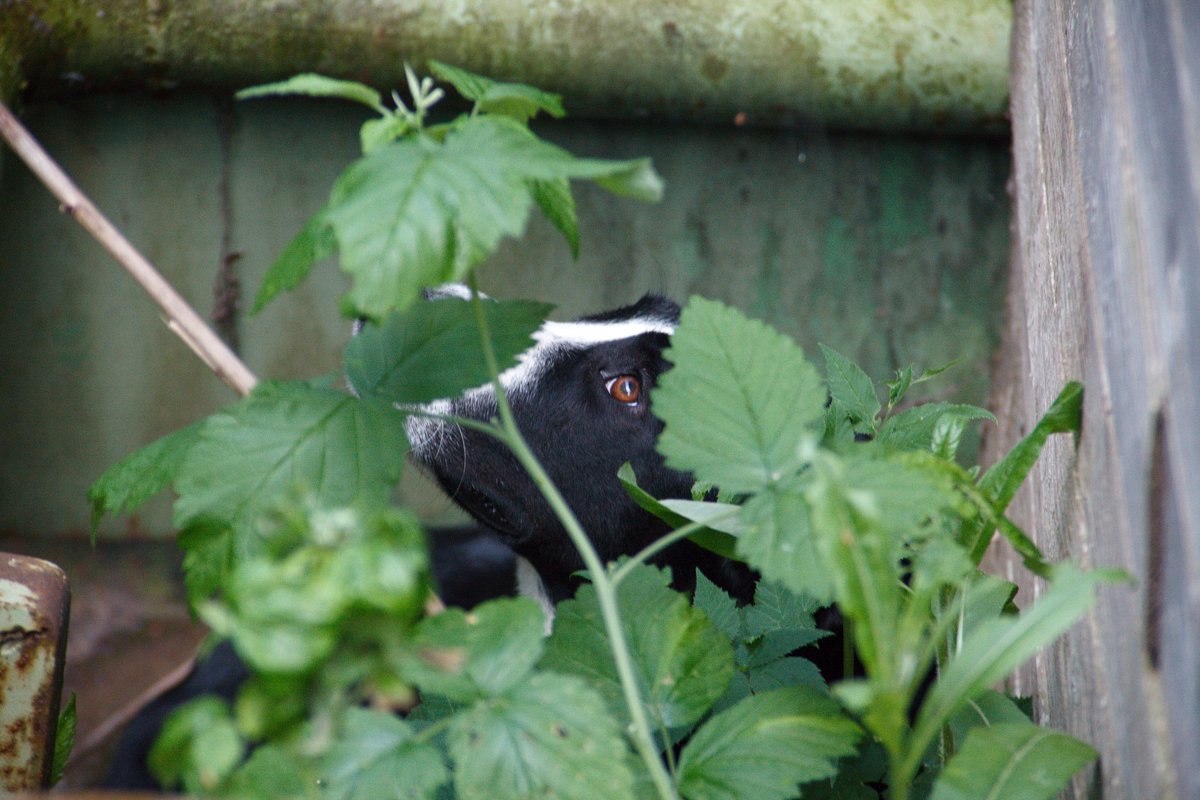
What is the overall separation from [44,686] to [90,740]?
2075 mm

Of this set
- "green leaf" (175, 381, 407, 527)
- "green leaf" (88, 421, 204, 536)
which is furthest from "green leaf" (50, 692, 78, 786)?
"green leaf" (175, 381, 407, 527)

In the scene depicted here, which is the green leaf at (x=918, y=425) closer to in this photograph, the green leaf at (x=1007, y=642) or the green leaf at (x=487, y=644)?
the green leaf at (x=1007, y=642)

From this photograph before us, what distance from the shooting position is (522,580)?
256cm

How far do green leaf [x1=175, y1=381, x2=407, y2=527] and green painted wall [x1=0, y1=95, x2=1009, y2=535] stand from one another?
247 cm

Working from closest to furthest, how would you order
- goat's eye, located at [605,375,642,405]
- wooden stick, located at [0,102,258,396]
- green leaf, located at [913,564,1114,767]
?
green leaf, located at [913,564,1114,767], wooden stick, located at [0,102,258,396], goat's eye, located at [605,375,642,405]

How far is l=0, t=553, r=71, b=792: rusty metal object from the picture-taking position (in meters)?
1.44

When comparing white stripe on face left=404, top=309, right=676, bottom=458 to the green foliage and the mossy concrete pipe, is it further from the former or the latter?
the green foliage

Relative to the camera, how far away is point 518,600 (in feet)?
2.96

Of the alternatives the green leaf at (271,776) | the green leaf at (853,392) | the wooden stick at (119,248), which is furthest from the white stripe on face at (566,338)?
the green leaf at (271,776)

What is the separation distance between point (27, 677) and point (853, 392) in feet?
3.76

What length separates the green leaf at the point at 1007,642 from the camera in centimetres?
82

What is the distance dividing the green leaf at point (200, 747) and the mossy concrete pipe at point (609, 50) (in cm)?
264

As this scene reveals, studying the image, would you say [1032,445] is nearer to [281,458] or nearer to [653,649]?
[653,649]

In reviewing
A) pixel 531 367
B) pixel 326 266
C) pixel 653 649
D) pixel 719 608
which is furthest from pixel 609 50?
pixel 653 649
